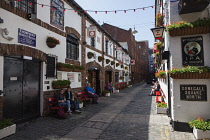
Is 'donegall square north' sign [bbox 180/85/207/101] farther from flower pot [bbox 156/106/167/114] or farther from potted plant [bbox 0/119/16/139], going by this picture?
potted plant [bbox 0/119/16/139]

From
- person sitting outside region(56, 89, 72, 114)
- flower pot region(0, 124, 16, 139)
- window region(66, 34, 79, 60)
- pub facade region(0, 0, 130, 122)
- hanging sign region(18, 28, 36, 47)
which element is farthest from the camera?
window region(66, 34, 79, 60)

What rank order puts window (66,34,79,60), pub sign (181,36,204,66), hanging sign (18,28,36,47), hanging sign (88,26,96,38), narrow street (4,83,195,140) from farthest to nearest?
hanging sign (88,26,96,38)
window (66,34,79,60)
hanging sign (18,28,36,47)
pub sign (181,36,204,66)
narrow street (4,83,195,140)

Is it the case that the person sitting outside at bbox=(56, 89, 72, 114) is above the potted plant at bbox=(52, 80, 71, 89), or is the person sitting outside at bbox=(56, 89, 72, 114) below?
below

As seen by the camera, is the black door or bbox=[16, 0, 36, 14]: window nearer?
the black door

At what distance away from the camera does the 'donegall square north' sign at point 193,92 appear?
15.4ft

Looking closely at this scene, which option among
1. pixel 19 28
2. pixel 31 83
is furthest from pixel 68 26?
pixel 31 83

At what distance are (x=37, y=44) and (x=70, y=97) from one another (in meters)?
A: 3.11

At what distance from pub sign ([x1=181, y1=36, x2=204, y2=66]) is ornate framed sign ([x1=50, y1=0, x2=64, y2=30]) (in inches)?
238

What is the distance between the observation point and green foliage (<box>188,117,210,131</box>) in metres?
4.18

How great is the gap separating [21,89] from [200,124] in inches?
249

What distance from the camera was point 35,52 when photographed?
605cm

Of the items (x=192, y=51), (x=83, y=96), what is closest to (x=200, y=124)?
(x=192, y=51)

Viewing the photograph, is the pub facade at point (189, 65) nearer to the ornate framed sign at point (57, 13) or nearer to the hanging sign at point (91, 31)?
the ornate framed sign at point (57, 13)

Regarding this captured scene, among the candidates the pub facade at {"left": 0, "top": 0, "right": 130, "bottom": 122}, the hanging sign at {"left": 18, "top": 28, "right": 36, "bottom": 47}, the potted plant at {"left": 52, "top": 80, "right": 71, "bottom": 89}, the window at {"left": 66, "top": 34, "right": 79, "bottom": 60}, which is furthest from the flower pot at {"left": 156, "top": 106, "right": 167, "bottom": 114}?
the hanging sign at {"left": 18, "top": 28, "right": 36, "bottom": 47}
